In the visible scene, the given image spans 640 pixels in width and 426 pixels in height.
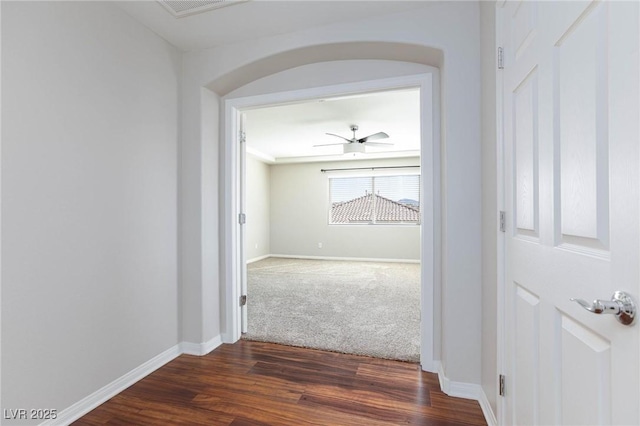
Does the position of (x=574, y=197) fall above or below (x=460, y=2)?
below

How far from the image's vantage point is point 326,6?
76.3 inches

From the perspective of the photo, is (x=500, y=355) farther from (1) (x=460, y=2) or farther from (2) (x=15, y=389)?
(2) (x=15, y=389)

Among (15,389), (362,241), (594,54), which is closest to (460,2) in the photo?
(594,54)

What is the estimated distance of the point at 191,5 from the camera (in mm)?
1917

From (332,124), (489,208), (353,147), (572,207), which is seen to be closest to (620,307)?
(572,207)

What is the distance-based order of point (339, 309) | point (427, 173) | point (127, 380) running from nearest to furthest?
point (127, 380)
point (427, 173)
point (339, 309)

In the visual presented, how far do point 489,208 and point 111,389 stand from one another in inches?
99.3

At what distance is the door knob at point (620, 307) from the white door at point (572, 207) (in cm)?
2

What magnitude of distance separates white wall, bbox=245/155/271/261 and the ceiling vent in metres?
4.91

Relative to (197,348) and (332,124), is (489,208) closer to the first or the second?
(197,348)

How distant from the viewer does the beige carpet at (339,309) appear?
261 cm

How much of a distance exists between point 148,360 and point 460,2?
127 inches

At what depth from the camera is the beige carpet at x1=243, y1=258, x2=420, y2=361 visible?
103 inches

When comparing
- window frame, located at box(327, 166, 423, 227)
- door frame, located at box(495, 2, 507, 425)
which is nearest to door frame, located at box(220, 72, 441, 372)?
door frame, located at box(495, 2, 507, 425)
